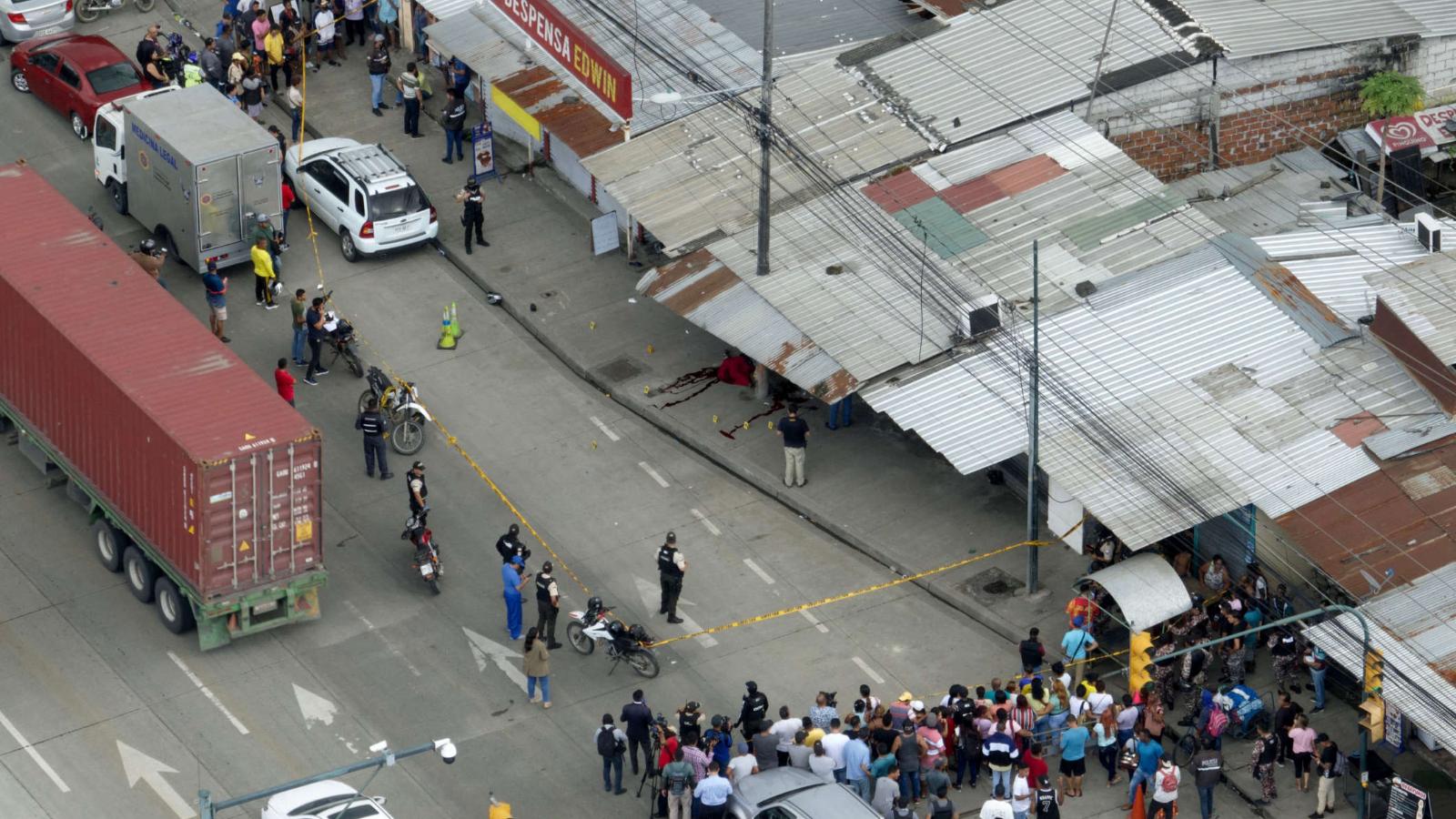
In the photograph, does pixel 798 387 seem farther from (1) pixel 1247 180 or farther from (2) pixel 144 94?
(2) pixel 144 94

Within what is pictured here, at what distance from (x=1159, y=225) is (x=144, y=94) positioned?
19793mm

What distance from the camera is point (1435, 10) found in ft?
179

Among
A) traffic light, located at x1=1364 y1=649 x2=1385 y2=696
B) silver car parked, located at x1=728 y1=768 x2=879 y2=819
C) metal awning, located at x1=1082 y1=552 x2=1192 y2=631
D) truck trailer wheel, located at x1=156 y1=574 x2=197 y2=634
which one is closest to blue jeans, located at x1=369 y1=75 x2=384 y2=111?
truck trailer wheel, located at x1=156 y1=574 x2=197 y2=634

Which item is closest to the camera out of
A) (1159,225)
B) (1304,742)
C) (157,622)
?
(1304,742)

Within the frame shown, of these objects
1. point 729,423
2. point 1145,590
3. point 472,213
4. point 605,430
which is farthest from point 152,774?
point 472,213

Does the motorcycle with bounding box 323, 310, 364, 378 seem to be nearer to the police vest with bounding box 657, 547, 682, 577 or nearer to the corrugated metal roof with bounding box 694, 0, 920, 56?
the police vest with bounding box 657, 547, 682, 577

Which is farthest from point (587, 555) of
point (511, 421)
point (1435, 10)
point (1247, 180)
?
point (1435, 10)

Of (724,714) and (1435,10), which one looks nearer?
(724,714)

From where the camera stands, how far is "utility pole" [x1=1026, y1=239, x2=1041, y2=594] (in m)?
43.6

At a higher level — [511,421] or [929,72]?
[929,72]

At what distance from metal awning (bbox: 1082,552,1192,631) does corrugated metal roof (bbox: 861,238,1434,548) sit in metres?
0.65

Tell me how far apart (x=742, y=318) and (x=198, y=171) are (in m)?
11.0

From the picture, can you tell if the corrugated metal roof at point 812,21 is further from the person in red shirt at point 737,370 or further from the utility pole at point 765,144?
the person in red shirt at point 737,370

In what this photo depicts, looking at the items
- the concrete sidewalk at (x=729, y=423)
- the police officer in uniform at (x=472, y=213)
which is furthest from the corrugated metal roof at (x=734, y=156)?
the police officer in uniform at (x=472, y=213)
